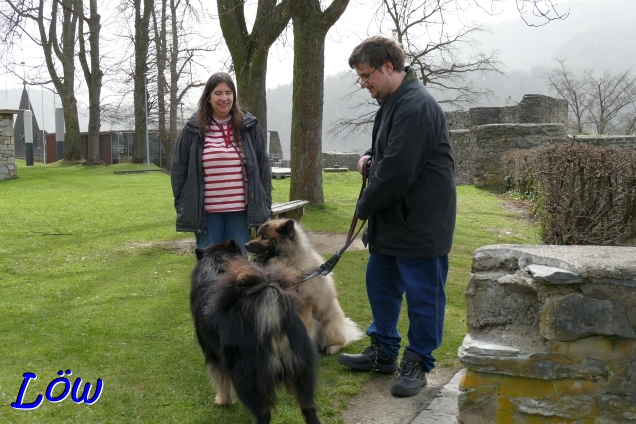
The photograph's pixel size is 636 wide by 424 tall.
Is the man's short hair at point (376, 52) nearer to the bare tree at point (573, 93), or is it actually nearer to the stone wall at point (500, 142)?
the stone wall at point (500, 142)

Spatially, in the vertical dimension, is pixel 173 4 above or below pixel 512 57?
below

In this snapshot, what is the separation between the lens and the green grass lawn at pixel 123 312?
396 centimetres

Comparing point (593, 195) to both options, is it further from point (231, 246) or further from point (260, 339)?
point (260, 339)

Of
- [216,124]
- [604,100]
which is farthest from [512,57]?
[216,124]

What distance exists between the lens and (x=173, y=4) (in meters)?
28.0

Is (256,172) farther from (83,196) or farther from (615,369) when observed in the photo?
(83,196)

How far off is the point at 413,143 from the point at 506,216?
35.7ft

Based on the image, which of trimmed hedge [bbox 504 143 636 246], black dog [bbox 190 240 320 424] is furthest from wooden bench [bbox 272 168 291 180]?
black dog [bbox 190 240 320 424]

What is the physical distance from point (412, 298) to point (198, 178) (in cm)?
191

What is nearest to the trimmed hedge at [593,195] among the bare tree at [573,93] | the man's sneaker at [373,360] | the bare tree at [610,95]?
the man's sneaker at [373,360]

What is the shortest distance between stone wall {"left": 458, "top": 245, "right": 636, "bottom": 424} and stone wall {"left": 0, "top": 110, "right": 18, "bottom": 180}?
21527 millimetres

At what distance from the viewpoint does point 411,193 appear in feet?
12.7

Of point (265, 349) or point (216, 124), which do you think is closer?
point (265, 349)

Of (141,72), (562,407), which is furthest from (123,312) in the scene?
(141,72)
